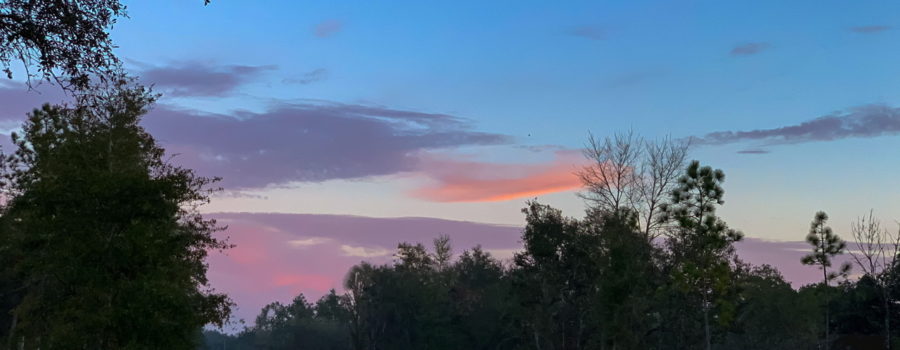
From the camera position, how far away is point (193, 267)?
125 feet

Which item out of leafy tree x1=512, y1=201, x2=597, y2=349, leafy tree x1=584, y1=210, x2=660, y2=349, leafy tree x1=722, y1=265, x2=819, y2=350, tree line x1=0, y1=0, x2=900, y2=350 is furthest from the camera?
leafy tree x1=722, y1=265, x2=819, y2=350

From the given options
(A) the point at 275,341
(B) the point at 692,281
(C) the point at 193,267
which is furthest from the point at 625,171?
(A) the point at 275,341

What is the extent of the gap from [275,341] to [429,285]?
4573cm

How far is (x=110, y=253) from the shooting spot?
107ft

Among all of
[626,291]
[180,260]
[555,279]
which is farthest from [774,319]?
[180,260]

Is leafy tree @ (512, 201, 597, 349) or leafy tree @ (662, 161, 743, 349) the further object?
leafy tree @ (512, 201, 597, 349)

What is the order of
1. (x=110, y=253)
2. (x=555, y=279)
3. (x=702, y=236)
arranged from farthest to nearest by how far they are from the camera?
(x=555, y=279) < (x=702, y=236) < (x=110, y=253)

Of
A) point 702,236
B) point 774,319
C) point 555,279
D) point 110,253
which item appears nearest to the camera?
point 110,253

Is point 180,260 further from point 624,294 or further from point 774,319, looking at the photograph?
point 774,319

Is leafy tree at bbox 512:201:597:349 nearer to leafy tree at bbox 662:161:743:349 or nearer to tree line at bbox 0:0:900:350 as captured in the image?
tree line at bbox 0:0:900:350

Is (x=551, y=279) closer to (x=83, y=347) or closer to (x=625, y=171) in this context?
(x=625, y=171)

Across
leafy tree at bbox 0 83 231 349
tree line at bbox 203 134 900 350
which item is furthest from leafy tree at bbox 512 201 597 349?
leafy tree at bbox 0 83 231 349

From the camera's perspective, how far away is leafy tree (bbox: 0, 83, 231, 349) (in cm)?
3161

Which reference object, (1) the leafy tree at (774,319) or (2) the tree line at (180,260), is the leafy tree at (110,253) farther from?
(1) the leafy tree at (774,319)
